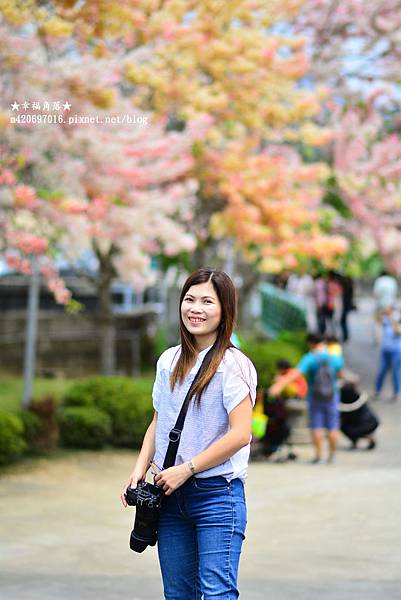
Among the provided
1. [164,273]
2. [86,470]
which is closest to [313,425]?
[86,470]

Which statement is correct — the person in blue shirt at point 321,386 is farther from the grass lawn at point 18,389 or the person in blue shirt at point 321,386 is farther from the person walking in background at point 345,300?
the person walking in background at point 345,300

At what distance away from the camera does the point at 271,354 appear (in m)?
15.5

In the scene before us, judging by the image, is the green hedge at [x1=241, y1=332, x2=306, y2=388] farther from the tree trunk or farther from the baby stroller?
the tree trunk

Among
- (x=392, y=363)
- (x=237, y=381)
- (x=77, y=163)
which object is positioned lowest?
(x=392, y=363)

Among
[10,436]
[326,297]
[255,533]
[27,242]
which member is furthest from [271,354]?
[255,533]

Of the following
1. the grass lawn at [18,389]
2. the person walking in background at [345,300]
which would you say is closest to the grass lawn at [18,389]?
the grass lawn at [18,389]

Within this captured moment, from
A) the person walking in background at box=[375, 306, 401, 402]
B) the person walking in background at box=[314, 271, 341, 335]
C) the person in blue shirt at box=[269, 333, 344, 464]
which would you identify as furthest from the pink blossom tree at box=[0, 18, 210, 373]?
the person walking in background at box=[314, 271, 341, 335]

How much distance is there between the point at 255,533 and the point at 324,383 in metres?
3.83

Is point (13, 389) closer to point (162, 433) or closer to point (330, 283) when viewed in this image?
point (330, 283)

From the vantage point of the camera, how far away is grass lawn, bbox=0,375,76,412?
13094 millimetres

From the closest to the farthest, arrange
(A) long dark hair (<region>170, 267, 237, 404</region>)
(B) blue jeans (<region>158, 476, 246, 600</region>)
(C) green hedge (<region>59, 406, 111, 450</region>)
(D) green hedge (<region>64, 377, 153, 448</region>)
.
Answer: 1. (B) blue jeans (<region>158, 476, 246, 600</region>)
2. (A) long dark hair (<region>170, 267, 237, 404</region>)
3. (C) green hedge (<region>59, 406, 111, 450</region>)
4. (D) green hedge (<region>64, 377, 153, 448</region>)

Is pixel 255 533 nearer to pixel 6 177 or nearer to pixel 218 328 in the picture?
pixel 6 177

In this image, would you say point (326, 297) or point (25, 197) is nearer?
point (25, 197)

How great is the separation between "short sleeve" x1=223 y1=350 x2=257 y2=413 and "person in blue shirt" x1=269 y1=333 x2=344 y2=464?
7.70 m
